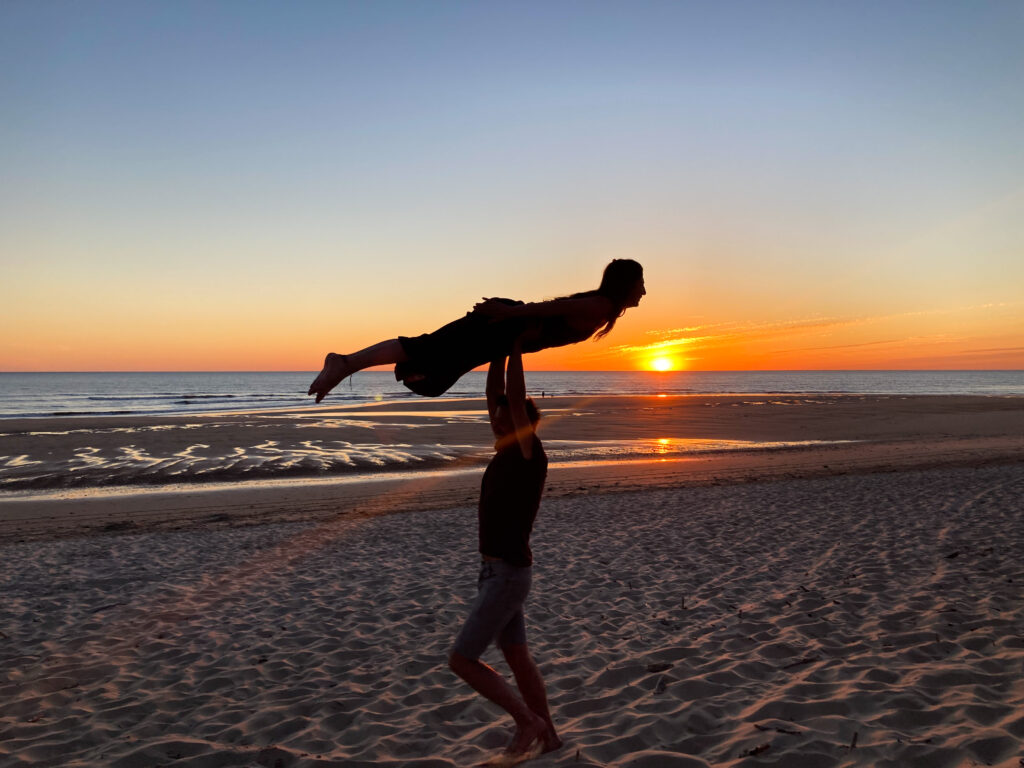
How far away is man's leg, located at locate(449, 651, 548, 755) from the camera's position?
136 inches

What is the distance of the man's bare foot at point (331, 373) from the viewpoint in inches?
131

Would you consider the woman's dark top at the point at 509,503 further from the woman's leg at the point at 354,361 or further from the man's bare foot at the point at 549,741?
the man's bare foot at the point at 549,741

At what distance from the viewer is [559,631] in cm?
605

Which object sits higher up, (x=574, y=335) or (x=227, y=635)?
(x=574, y=335)

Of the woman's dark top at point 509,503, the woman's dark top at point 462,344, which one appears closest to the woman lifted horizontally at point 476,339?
the woman's dark top at point 462,344

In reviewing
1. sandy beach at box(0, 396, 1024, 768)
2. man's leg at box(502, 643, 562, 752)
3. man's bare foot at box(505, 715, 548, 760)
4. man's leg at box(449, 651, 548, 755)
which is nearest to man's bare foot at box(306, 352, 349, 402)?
A: man's leg at box(449, 651, 548, 755)

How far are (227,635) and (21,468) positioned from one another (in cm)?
1737

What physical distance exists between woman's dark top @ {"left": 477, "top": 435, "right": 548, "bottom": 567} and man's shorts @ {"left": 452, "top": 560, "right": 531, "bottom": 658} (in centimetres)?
8

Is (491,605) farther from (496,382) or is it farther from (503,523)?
(496,382)

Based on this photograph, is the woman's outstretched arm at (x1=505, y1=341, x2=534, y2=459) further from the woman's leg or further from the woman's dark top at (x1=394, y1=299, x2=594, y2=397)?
the woman's leg

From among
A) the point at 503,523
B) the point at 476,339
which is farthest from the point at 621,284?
the point at 503,523

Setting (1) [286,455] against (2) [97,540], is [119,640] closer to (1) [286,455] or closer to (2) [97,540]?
(2) [97,540]

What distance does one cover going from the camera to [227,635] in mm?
6066

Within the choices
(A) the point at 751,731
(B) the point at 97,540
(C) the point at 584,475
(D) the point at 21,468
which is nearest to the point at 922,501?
(C) the point at 584,475
